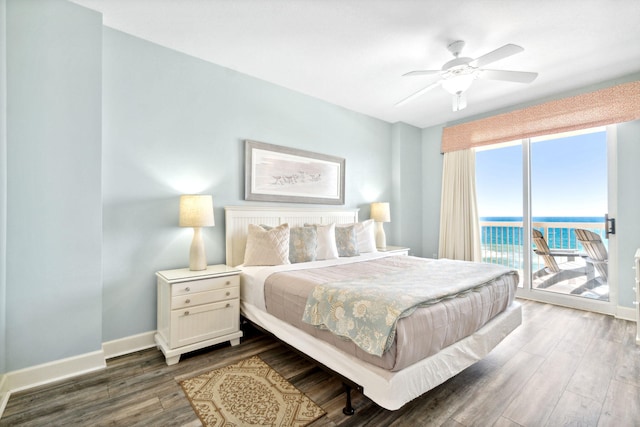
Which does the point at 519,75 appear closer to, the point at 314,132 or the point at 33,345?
the point at 314,132

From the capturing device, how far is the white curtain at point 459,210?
4.49m

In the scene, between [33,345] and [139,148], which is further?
[139,148]

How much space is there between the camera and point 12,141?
1909 mm

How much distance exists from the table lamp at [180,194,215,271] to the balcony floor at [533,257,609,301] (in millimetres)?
4430

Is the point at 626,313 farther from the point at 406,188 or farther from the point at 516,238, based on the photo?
the point at 406,188

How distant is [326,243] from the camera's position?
3.31 m

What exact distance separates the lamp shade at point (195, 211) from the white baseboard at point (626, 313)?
460 cm

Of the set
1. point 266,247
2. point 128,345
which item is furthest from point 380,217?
point 128,345

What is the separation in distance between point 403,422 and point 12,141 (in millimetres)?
3059

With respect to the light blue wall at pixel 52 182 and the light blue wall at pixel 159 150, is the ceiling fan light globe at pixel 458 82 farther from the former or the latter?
the light blue wall at pixel 52 182

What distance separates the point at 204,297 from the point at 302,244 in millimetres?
1098

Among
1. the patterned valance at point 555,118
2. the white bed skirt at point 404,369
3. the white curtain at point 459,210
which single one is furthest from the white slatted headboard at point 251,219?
the patterned valance at point 555,118

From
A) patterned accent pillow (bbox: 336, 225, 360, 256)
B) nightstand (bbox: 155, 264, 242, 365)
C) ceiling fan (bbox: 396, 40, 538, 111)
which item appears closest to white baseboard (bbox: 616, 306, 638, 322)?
ceiling fan (bbox: 396, 40, 538, 111)

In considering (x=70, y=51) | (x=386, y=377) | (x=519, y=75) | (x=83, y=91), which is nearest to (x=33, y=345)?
(x=83, y=91)
